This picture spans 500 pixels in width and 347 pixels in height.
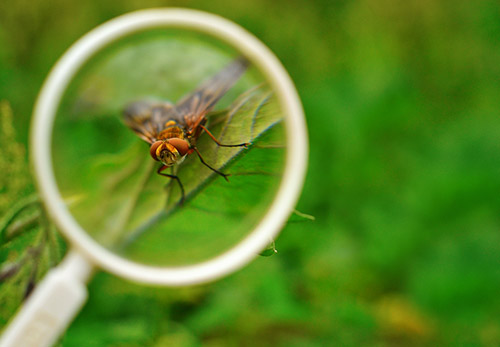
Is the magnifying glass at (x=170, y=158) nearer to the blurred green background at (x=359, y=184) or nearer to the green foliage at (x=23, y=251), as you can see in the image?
the green foliage at (x=23, y=251)

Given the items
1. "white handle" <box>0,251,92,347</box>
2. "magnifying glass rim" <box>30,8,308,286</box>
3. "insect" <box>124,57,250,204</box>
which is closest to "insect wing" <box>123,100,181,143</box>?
"insect" <box>124,57,250,204</box>

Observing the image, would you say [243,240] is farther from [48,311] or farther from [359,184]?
[359,184]

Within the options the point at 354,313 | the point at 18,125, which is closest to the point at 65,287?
the point at 354,313

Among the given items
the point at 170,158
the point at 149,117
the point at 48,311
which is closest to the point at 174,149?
the point at 170,158

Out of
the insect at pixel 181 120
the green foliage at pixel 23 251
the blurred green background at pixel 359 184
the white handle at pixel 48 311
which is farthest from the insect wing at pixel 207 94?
the blurred green background at pixel 359 184

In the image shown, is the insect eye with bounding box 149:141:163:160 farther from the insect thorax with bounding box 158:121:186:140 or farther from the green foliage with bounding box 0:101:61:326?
the green foliage with bounding box 0:101:61:326

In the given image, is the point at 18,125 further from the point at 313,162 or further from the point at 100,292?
the point at 313,162
